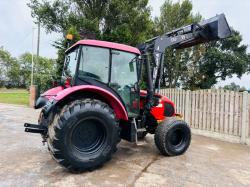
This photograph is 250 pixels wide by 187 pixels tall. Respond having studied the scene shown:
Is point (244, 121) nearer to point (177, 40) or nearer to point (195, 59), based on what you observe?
point (177, 40)

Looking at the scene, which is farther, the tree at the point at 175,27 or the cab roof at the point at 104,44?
the tree at the point at 175,27

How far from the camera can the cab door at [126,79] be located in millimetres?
4301

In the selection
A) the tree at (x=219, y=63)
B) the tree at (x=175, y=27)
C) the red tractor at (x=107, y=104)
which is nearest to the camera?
the red tractor at (x=107, y=104)

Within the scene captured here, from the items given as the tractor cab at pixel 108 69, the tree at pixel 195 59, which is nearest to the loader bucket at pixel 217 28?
the tractor cab at pixel 108 69

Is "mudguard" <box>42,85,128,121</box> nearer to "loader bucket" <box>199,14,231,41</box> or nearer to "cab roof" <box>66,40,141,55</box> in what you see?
"cab roof" <box>66,40,141,55</box>

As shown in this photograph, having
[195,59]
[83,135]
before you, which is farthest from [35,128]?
[195,59]

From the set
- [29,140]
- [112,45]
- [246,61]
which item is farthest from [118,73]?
[246,61]

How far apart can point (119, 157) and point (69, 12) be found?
35.2ft

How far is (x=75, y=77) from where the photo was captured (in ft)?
13.1

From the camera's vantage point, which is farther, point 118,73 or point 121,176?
point 118,73

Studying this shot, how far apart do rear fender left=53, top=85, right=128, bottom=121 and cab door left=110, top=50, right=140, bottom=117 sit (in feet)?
0.87

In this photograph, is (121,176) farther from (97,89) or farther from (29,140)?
(29,140)

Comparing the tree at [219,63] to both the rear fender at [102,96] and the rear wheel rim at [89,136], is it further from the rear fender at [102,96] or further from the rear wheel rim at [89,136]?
the rear wheel rim at [89,136]

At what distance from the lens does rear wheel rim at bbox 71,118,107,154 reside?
3.79 metres
